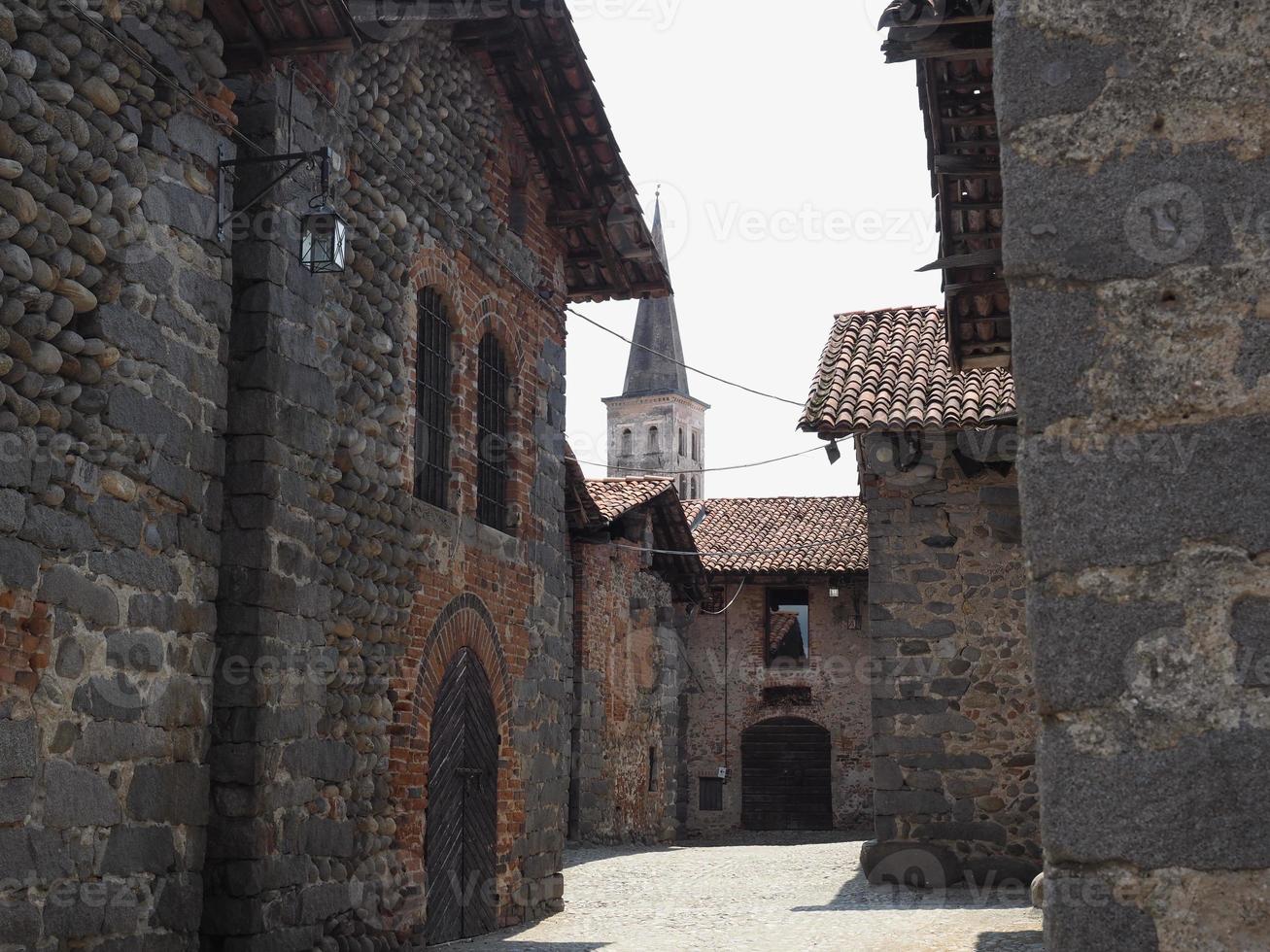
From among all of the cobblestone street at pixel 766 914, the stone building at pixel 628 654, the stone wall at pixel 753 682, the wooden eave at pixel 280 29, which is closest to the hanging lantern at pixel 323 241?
the wooden eave at pixel 280 29

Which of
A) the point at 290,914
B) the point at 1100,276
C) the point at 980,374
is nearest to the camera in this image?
the point at 1100,276

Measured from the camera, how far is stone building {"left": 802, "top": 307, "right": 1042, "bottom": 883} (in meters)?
12.3

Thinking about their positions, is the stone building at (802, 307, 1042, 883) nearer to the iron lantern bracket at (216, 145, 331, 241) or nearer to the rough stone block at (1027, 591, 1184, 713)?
the iron lantern bracket at (216, 145, 331, 241)

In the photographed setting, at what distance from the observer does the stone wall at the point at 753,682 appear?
88.7 feet

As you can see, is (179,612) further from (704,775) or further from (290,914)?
(704,775)

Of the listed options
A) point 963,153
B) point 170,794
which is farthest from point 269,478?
point 963,153

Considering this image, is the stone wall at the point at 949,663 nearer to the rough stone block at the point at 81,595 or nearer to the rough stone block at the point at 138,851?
the rough stone block at the point at 138,851

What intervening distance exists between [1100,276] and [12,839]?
4.41 meters

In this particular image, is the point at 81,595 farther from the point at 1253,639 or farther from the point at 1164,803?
the point at 1253,639

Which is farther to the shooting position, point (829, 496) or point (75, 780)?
point (829, 496)

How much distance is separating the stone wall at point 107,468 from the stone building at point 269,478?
16 millimetres

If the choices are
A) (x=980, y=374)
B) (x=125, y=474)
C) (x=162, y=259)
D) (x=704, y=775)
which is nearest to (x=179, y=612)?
(x=125, y=474)

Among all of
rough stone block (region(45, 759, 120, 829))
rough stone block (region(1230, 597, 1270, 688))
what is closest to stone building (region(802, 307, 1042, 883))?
rough stone block (region(45, 759, 120, 829))

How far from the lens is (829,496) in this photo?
30.3 metres
